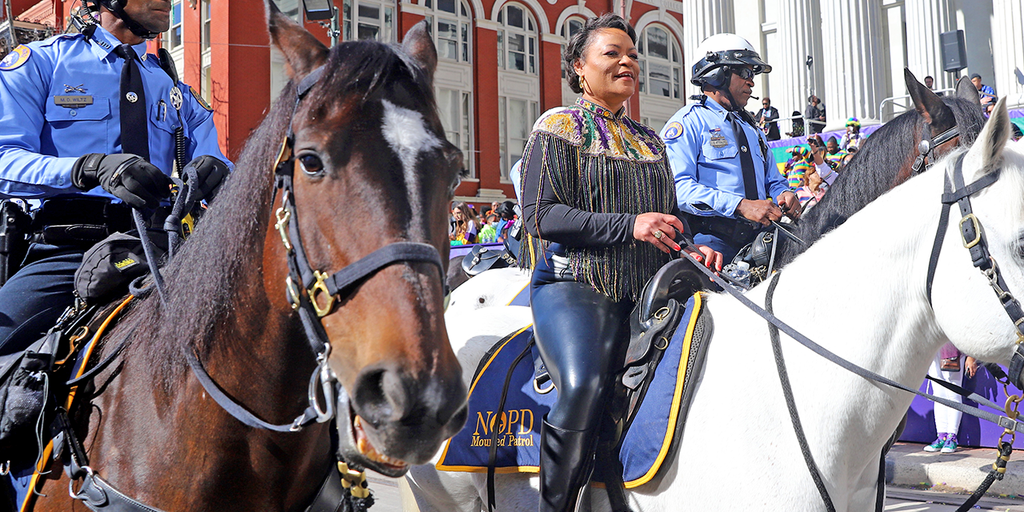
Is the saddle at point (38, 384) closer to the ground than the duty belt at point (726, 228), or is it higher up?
closer to the ground

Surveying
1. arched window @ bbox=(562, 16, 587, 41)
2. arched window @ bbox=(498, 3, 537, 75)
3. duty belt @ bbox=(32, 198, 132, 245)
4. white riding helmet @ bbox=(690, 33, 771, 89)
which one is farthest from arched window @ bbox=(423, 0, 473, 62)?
duty belt @ bbox=(32, 198, 132, 245)

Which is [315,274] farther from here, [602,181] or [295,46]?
[602,181]

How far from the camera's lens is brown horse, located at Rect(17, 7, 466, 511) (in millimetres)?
1330

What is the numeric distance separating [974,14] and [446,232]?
29150 mm

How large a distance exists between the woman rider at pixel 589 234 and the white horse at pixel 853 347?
0.31m

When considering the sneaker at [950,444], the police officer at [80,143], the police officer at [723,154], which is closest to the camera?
the police officer at [80,143]

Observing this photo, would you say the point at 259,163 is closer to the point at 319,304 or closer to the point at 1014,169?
the point at 319,304

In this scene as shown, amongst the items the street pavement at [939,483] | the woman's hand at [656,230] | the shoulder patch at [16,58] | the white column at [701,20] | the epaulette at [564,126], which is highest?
the white column at [701,20]

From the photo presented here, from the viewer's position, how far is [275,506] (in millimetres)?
1776

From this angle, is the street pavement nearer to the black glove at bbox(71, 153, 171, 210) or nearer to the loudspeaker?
the black glove at bbox(71, 153, 171, 210)

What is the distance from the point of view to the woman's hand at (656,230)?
8.93 ft

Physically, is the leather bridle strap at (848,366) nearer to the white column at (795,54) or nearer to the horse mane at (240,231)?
the horse mane at (240,231)

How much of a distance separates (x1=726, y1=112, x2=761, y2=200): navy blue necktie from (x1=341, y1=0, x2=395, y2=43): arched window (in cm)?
2140

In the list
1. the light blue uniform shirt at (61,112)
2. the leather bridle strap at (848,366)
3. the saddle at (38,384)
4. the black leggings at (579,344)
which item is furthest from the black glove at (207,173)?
the leather bridle strap at (848,366)
